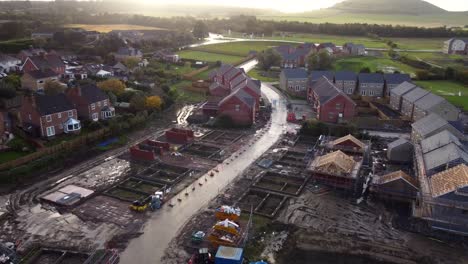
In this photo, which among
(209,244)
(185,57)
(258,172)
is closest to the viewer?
(209,244)

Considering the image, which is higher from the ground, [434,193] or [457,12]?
[457,12]

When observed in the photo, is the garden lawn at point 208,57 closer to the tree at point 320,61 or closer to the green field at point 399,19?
the tree at point 320,61

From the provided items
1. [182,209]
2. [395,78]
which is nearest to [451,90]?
[395,78]

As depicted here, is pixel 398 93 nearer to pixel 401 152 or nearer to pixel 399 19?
pixel 401 152

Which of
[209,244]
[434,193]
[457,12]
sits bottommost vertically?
[209,244]

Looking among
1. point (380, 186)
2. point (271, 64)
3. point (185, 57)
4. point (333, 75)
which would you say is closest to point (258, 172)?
point (380, 186)

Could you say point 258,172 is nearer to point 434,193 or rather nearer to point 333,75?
point 434,193

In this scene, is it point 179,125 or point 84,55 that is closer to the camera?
point 179,125
